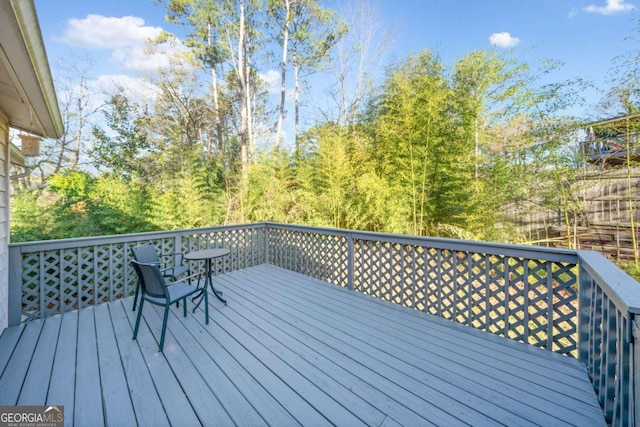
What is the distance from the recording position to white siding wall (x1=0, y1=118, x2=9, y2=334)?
2311mm

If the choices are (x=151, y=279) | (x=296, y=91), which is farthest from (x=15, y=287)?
(x=296, y=91)

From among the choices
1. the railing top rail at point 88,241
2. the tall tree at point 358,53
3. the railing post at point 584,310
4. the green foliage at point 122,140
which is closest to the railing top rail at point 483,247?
the railing post at point 584,310

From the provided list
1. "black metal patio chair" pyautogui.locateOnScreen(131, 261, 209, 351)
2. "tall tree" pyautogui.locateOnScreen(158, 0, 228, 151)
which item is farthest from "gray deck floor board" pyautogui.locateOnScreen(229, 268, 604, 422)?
"tall tree" pyautogui.locateOnScreen(158, 0, 228, 151)

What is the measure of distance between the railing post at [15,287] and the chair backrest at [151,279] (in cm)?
138

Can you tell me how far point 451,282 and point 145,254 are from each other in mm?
3128

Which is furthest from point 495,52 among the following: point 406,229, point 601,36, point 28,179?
point 28,179

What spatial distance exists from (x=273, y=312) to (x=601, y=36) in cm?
666

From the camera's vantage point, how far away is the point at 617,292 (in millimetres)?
1068

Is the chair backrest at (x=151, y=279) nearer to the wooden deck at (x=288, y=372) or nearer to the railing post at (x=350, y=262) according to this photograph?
the wooden deck at (x=288, y=372)

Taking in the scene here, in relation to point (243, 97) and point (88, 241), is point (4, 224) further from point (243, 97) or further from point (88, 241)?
point (243, 97)

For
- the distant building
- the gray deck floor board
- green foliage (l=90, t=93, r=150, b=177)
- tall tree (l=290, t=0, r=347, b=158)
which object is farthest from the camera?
tall tree (l=290, t=0, r=347, b=158)

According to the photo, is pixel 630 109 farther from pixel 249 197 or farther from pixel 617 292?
pixel 249 197

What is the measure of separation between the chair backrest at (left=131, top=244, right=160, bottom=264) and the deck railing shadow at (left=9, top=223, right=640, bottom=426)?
0.62 metres

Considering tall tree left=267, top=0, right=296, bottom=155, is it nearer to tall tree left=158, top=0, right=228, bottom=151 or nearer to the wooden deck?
tall tree left=158, top=0, right=228, bottom=151
